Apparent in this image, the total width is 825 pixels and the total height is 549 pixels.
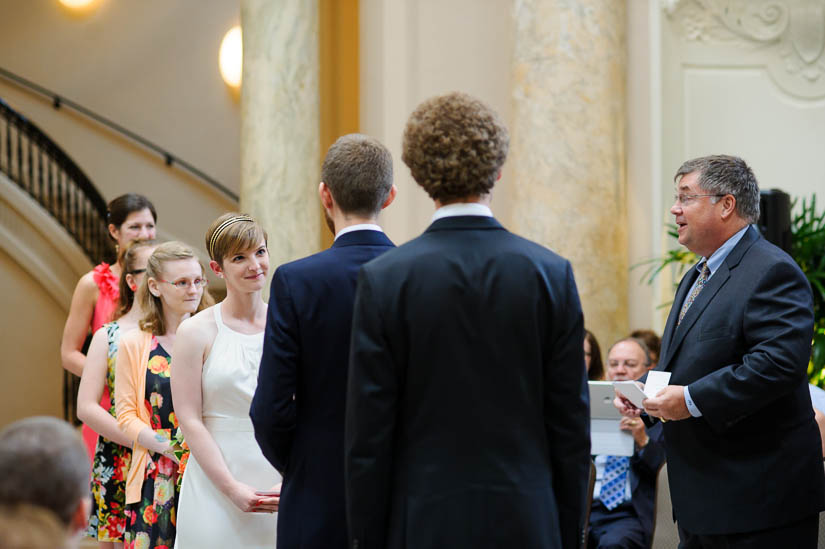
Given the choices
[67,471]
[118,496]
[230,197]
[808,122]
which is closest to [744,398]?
[67,471]

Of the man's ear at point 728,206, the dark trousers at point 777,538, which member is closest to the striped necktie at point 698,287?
the man's ear at point 728,206

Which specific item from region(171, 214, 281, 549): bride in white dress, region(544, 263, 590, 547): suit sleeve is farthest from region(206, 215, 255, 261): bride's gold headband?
region(544, 263, 590, 547): suit sleeve

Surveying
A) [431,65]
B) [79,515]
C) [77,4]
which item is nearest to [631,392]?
[79,515]

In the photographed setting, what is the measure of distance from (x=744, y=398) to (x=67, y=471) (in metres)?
1.96

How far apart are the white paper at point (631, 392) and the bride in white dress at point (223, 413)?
1097 millimetres

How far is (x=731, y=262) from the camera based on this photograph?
3166 millimetres

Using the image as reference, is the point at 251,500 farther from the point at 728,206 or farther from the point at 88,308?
the point at 88,308

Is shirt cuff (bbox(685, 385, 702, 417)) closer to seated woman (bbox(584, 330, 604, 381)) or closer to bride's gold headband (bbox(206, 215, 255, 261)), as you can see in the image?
bride's gold headband (bbox(206, 215, 255, 261))

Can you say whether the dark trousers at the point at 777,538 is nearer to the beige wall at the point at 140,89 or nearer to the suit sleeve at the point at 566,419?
the suit sleeve at the point at 566,419

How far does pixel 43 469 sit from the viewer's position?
168cm

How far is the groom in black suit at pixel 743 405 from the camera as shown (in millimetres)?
2959

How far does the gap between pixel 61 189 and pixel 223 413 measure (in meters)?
8.39

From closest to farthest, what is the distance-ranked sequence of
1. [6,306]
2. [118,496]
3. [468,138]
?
[468,138]
[118,496]
[6,306]

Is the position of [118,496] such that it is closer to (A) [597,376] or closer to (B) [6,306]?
(A) [597,376]
